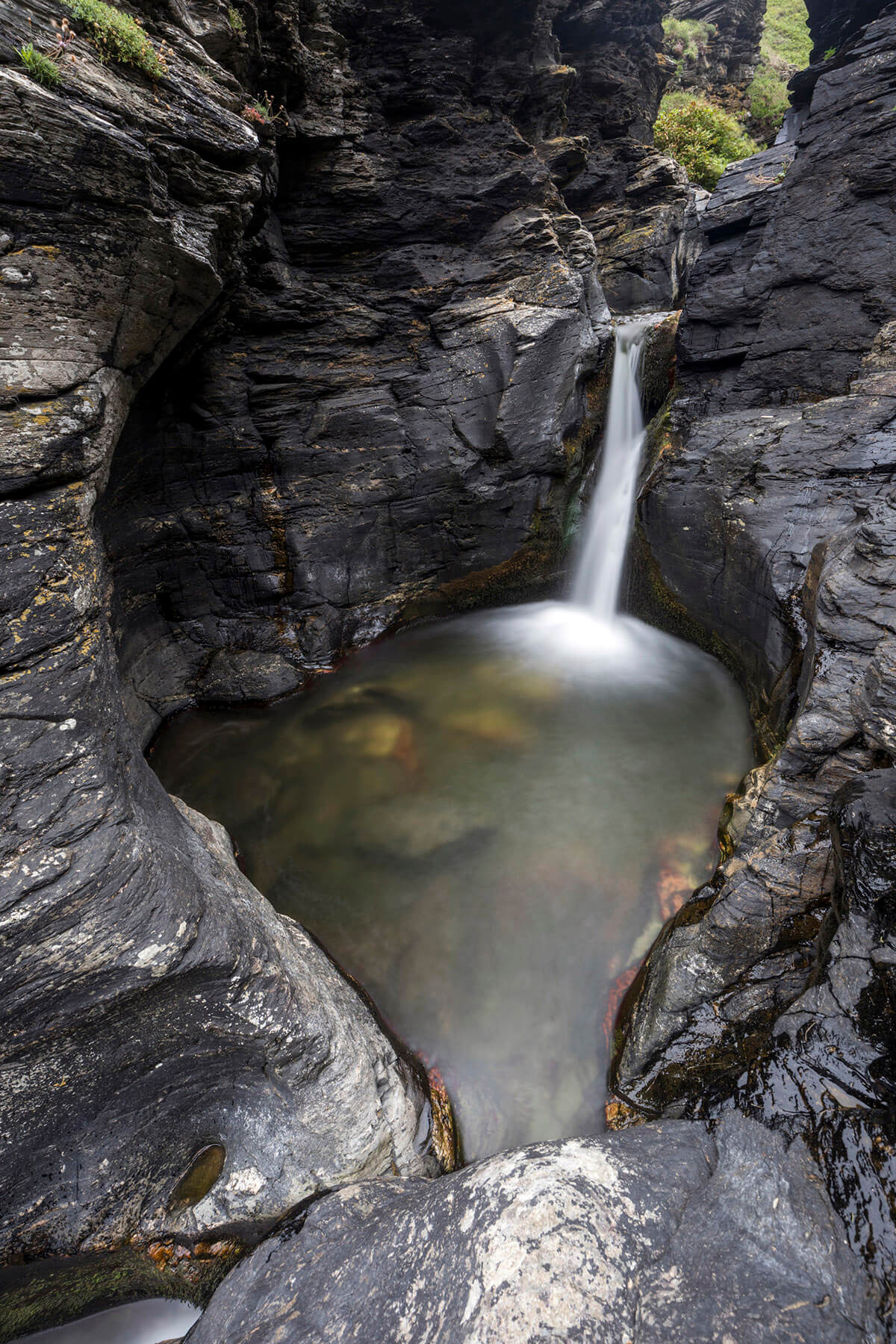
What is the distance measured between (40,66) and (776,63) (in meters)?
29.2

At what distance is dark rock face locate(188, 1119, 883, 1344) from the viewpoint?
1992mm

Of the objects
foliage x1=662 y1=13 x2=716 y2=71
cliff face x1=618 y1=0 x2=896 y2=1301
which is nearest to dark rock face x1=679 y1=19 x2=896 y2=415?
cliff face x1=618 y1=0 x2=896 y2=1301

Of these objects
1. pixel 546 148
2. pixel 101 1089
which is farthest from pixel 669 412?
pixel 101 1089

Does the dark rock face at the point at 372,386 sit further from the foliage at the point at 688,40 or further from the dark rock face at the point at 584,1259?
the foliage at the point at 688,40

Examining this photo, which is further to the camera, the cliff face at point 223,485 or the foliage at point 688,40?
the foliage at point 688,40

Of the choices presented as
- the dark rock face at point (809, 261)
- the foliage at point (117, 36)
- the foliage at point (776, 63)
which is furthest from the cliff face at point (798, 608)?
the foliage at point (776, 63)

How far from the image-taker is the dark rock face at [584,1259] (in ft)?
6.54

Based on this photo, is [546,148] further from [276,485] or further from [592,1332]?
[592,1332]

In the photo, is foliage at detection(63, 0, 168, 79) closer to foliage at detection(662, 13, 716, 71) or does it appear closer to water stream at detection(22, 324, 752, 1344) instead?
water stream at detection(22, 324, 752, 1344)

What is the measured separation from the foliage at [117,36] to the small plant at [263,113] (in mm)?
979

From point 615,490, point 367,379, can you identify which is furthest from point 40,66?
point 615,490

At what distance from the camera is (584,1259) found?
2186mm

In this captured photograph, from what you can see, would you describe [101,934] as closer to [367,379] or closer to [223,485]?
[223,485]

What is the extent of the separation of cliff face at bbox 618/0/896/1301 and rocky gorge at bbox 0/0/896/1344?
34 mm
